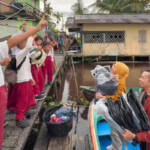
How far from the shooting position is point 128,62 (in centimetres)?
1596

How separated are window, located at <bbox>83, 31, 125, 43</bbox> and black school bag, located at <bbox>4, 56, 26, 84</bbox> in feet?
40.7

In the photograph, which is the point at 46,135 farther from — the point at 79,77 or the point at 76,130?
the point at 79,77

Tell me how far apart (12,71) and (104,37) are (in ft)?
42.1

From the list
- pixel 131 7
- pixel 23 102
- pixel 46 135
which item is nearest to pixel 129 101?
pixel 23 102

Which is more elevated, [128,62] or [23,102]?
[23,102]

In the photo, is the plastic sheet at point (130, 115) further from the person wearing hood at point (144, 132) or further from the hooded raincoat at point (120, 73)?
the hooded raincoat at point (120, 73)

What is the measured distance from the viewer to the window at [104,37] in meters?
15.1

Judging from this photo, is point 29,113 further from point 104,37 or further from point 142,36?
point 142,36

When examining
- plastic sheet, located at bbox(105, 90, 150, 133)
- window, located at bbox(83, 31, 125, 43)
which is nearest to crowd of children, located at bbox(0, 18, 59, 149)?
plastic sheet, located at bbox(105, 90, 150, 133)

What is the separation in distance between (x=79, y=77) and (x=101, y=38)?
4.86 meters

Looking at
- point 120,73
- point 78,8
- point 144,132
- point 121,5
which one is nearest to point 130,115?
point 144,132

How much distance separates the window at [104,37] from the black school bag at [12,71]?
1241 cm

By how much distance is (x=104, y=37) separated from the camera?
15.1 meters

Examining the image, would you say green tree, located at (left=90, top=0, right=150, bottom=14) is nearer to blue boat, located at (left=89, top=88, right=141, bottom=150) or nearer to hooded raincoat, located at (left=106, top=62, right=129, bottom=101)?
hooded raincoat, located at (left=106, top=62, right=129, bottom=101)
